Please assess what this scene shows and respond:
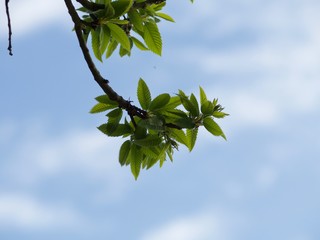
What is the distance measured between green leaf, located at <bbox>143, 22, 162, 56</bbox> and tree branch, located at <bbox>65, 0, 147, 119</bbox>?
62cm

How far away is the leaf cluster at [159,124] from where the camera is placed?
357 cm

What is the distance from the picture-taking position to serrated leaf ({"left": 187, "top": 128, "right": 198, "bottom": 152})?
367 cm

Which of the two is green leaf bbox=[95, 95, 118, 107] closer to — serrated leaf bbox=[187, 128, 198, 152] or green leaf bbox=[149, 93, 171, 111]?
green leaf bbox=[149, 93, 171, 111]

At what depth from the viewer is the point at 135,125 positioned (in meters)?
3.61

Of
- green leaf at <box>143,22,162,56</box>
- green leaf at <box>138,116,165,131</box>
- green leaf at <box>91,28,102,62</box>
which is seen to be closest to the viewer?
green leaf at <box>138,116,165,131</box>

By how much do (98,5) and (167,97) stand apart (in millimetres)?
680

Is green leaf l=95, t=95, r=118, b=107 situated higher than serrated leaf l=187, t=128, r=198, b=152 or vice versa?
green leaf l=95, t=95, r=118, b=107

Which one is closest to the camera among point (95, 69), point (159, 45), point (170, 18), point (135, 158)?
point (95, 69)

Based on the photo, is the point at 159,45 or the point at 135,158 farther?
the point at 159,45

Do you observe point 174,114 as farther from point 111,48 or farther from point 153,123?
point 111,48

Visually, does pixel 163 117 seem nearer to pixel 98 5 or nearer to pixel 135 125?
pixel 135 125

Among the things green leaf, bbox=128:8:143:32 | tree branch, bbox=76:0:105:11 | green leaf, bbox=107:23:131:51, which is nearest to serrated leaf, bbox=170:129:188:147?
green leaf, bbox=107:23:131:51

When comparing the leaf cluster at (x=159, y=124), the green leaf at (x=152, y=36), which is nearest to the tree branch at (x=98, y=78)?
the leaf cluster at (x=159, y=124)

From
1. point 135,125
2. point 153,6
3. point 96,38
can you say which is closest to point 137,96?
point 135,125
